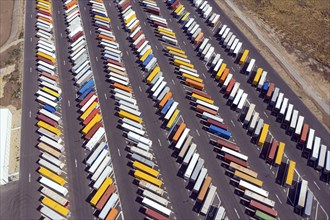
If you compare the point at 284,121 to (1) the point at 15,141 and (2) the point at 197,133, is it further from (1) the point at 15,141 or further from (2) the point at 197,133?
(1) the point at 15,141

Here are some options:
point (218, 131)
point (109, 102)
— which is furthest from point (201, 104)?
point (109, 102)

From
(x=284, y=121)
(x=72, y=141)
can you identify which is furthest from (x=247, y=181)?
(x=72, y=141)

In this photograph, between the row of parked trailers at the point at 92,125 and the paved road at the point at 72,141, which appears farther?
the paved road at the point at 72,141

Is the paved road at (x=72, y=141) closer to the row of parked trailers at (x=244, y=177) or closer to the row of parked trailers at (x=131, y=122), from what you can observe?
the row of parked trailers at (x=131, y=122)

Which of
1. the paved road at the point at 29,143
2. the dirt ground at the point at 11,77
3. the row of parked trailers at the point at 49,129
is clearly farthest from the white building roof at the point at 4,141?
the row of parked trailers at the point at 49,129

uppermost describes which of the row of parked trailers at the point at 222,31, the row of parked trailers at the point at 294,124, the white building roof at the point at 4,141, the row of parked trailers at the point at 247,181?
the row of parked trailers at the point at 222,31

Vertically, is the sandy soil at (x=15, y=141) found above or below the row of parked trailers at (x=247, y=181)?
below

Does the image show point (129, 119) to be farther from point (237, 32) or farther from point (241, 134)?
point (237, 32)
